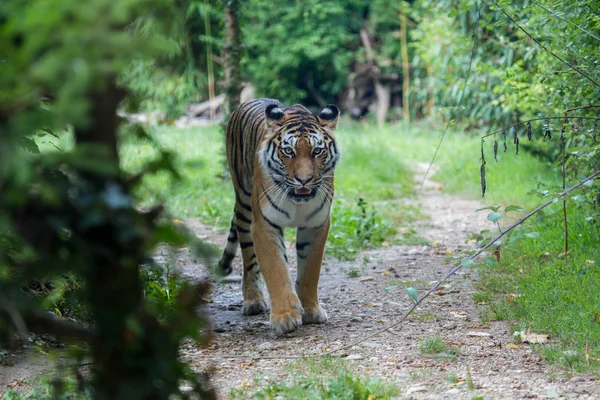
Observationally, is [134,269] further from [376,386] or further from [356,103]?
[356,103]

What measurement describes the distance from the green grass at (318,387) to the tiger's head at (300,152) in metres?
1.35

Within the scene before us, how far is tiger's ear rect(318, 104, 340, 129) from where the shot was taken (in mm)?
5227

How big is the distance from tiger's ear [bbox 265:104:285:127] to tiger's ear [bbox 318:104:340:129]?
263 mm

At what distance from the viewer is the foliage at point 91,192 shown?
173cm

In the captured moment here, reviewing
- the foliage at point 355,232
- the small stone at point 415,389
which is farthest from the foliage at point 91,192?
the foliage at point 355,232

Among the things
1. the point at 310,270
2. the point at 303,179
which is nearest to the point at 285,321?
the point at 310,270

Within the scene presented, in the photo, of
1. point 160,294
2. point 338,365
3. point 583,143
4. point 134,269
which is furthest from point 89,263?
point 583,143

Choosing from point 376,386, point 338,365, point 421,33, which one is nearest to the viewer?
point 376,386

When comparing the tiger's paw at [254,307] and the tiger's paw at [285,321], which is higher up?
the tiger's paw at [285,321]

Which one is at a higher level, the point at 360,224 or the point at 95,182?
the point at 95,182

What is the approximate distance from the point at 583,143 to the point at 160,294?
3.88m

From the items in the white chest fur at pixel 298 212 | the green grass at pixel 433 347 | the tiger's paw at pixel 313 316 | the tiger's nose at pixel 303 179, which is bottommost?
the tiger's paw at pixel 313 316

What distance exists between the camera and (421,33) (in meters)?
15.0

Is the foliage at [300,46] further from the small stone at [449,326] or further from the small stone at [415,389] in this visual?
the small stone at [415,389]
